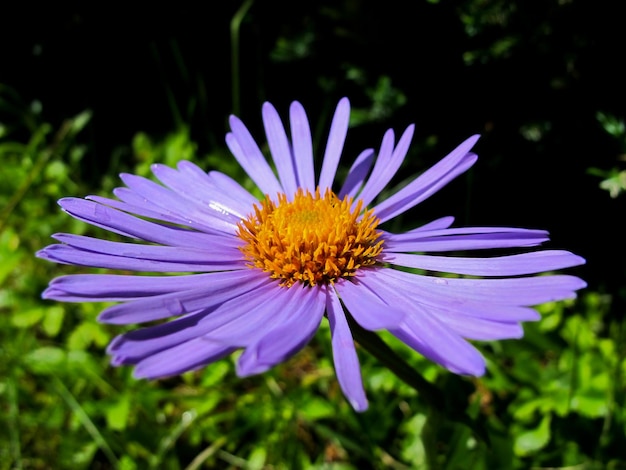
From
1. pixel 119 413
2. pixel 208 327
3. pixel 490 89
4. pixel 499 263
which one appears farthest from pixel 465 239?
pixel 119 413

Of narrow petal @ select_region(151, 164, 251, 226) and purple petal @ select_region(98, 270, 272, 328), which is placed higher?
narrow petal @ select_region(151, 164, 251, 226)

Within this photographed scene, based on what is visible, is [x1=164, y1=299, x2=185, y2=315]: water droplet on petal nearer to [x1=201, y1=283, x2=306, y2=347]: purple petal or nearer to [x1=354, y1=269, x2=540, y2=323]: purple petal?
[x1=201, y1=283, x2=306, y2=347]: purple petal

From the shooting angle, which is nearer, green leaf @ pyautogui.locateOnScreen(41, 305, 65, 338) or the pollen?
the pollen

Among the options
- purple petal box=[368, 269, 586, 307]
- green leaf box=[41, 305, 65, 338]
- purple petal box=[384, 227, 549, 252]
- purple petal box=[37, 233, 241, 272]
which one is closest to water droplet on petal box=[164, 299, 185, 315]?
purple petal box=[37, 233, 241, 272]

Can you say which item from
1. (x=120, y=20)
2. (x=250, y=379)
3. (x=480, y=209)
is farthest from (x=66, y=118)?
(x=480, y=209)

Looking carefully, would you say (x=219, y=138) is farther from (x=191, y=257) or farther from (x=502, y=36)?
(x=191, y=257)

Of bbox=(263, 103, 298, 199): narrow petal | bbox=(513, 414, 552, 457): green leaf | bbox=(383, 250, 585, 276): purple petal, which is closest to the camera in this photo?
bbox=(383, 250, 585, 276): purple petal

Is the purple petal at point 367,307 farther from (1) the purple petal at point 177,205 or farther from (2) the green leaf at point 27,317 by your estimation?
(2) the green leaf at point 27,317

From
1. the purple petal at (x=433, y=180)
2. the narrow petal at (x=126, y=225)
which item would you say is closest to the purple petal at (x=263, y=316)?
the narrow petal at (x=126, y=225)
